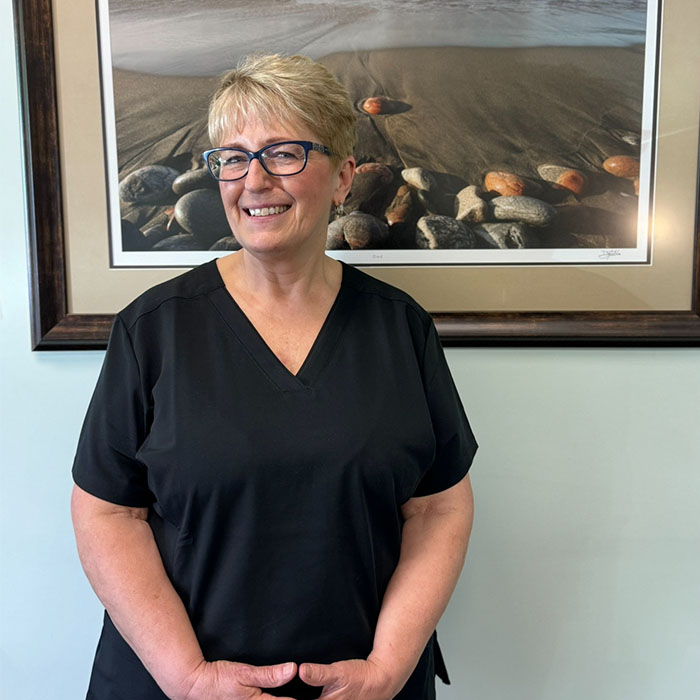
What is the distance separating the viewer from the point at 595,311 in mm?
1193

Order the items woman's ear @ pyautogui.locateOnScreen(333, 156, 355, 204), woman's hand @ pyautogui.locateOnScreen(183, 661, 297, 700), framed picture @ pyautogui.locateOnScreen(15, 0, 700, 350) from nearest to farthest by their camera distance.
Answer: woman's hand @ pyautogui.locateOnScreen(183, 661, 297, 700) → woman's ear @ pyautogui.locateOnScreen(333, 156, 355, 204) → framed picture @ pyautogui.locateOnScreen(15, 0, 700, 350)

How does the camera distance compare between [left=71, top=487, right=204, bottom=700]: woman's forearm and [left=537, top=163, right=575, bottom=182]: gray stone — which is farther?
[left=537, top=163, right=575, bottom=182]: gray stone

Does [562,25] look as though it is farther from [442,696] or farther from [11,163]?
[442,696]

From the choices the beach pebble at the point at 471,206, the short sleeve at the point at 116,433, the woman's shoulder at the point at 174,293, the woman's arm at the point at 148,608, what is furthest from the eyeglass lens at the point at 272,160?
the woman's arm at the point at 148,608

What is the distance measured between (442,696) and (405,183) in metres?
1.02

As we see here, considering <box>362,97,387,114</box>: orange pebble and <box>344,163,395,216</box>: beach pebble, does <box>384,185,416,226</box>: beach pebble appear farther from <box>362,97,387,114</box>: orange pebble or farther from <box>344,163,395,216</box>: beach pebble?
<box>362,97,387,114</box>: orange pebble

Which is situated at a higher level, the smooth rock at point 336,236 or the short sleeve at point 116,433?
the smooth rock at point 336,236

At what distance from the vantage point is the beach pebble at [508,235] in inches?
46.3

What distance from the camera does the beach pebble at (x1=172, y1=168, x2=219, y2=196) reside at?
116 cm

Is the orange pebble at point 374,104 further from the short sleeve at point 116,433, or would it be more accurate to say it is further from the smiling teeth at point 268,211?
the short sleeve at point 116,433

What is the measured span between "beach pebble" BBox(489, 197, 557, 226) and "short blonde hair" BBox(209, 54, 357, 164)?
1.24ft

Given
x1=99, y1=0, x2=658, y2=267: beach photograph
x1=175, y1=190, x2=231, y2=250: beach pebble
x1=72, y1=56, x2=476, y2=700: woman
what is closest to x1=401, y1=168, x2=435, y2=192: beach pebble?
x1=99, y1=0, x2=658, y2=267: beach photograph

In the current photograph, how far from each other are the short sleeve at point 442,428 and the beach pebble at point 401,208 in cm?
26

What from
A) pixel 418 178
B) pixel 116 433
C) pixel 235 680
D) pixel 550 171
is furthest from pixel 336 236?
pixel 235 680
